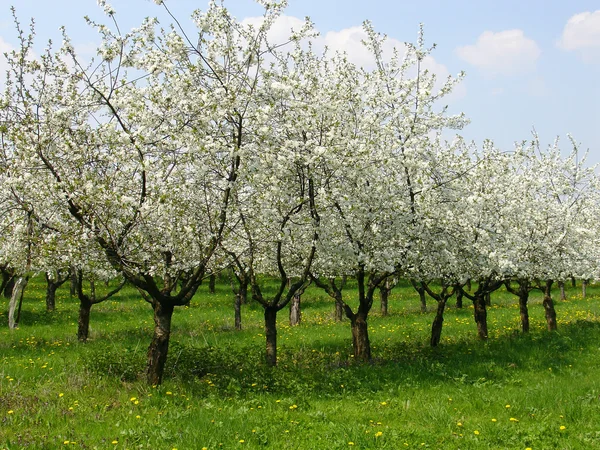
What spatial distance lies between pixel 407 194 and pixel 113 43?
7944mm

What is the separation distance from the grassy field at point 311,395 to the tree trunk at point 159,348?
0.30 metres

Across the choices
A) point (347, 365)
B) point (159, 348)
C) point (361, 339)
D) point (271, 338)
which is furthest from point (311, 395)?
point (361, 339)

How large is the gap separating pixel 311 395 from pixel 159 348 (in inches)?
132

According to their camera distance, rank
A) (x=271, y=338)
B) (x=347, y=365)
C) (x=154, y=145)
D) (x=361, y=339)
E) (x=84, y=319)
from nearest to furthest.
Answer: (x=154, y=145) → (x=271, y=338) → (x=347, y=365) → (x=361, y=339) → (x=84, y=319)

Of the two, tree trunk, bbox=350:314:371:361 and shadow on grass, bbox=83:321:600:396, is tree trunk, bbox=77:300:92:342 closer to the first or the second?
shadow on grass, bbox=83:321:600:396

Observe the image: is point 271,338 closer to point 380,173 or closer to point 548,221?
point 380,173

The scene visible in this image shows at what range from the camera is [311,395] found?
38.4 ft

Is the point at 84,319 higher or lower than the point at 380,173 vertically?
lower

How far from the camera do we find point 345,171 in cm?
1330

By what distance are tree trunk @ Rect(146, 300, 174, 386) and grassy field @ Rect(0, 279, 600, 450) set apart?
0.98ft

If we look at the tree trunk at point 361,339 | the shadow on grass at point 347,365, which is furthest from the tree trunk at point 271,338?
the tree trunk at point 361,339

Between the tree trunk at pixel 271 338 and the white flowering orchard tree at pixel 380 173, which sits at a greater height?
the white flowering orchard tree at pixel 380 173

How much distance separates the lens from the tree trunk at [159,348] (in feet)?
38.7

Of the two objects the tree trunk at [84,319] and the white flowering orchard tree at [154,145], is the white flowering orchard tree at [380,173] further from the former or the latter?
the tree trunk at [84,319]
